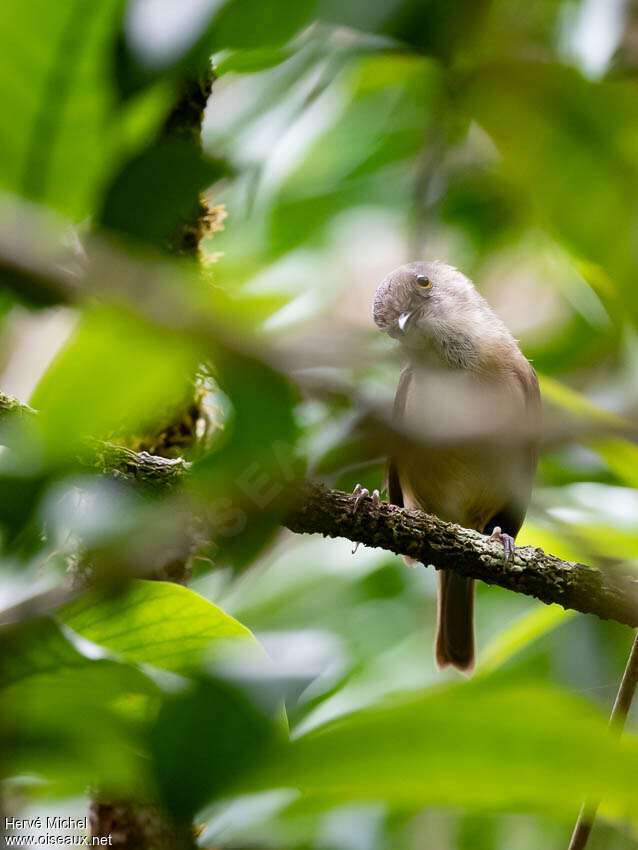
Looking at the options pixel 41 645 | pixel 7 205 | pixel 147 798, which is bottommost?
pixel 147 798

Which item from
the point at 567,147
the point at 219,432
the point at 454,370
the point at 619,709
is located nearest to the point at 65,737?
the point at 219,432

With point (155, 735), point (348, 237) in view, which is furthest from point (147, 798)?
point (348, 237)

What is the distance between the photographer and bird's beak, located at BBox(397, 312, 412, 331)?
11.8 feet

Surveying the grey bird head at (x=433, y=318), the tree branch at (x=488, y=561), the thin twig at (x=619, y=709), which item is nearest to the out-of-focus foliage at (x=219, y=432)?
the thin twig at (x=619, y=709)

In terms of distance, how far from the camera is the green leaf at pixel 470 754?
64 centimetres

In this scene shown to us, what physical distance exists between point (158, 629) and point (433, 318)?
2.66m

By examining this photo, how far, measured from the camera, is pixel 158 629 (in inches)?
47.4

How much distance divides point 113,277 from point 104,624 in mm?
767

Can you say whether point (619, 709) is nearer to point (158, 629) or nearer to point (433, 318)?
point (158, 629)

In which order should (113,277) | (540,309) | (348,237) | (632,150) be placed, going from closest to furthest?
1. (113,277)
2. (632,150)
3. (348,237)
4. (540,309)

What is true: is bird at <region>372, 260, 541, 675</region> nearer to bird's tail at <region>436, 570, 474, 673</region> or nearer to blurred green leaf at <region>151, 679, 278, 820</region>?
bird's tail at <region>436, 570, 474, 673</region>

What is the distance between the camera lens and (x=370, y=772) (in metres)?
0.69

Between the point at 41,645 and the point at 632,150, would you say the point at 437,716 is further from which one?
the point at 632,150

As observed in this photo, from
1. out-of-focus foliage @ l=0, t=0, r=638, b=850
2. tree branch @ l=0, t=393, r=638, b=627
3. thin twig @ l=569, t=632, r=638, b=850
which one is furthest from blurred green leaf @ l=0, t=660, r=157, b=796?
tree branch @ l=0, t=393, r=638, b=627
